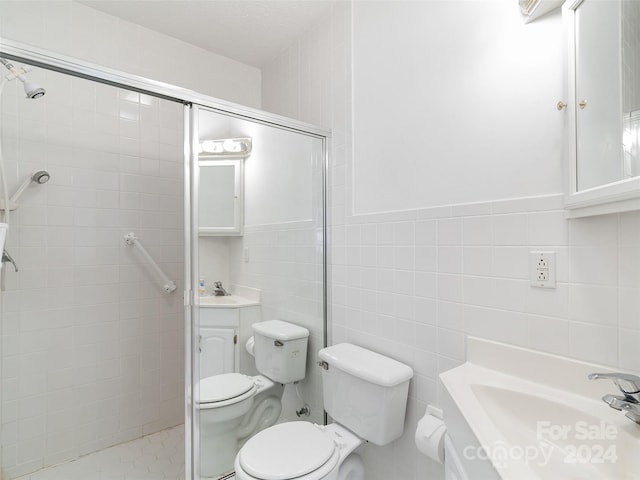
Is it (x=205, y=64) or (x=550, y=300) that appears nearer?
(x=550, y=300)

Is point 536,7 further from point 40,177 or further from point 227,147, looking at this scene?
point 40,177

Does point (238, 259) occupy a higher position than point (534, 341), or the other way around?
point (238, 259)

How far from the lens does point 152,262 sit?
213 centimetres

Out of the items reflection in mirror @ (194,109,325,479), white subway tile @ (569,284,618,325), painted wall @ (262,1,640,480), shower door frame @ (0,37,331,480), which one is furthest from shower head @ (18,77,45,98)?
white subway tile @ (569,284,618,325)

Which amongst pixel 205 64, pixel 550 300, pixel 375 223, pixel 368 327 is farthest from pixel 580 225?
pixel 205 64

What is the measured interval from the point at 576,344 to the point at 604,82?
0.72 metres

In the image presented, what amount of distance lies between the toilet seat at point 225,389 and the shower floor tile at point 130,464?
0.71 meters

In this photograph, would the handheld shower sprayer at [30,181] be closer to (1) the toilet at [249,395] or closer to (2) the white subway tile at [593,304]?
(1) the toilet at [249,395]

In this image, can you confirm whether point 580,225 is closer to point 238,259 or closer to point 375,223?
point 375,223

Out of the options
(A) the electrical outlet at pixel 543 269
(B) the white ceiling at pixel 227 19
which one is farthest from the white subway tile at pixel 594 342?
(B) the white ceiling at pixel 227 19

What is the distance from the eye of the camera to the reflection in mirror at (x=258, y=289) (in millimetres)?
1458

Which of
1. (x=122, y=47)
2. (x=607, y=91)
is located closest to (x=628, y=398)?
(x=607, y=91)

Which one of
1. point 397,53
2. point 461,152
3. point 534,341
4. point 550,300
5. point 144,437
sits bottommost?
point 144,437

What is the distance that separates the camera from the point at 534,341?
1.04 meters
